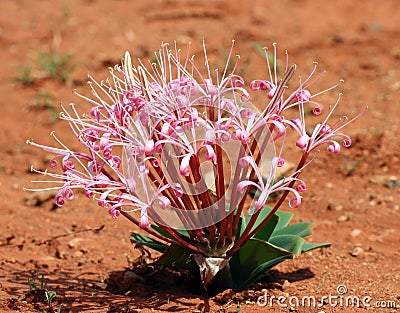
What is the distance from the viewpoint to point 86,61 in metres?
7.13

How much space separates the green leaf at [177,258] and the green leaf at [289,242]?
1.29 feet

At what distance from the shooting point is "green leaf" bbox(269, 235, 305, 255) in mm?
3021

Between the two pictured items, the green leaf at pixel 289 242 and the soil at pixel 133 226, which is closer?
the green leaf at pixel 289 242

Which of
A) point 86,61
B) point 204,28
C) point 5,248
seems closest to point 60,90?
point 86,61

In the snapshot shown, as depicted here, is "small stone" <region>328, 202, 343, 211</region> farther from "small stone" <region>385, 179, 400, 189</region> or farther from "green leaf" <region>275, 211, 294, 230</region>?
"green leaf" <region>275, 211, 294, 230</region>

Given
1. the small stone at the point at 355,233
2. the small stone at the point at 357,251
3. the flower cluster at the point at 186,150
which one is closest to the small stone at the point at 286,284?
the flower cluster at the point at 186,150

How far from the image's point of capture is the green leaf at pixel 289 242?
119 inches

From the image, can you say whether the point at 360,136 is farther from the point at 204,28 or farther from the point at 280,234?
the point at 204,28

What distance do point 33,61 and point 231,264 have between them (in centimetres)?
476

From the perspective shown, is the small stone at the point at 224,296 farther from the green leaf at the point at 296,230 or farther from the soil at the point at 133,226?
the green leaf at the point at 296,230

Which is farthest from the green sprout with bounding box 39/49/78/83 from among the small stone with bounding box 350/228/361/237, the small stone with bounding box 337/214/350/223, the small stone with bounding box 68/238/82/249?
the small stone with bounding box 350/228/361/237

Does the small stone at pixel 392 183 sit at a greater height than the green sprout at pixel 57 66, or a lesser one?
lesser

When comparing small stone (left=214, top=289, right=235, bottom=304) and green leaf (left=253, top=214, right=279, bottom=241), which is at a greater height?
green leaf (left=253, top=214, right=279, bottom=241)

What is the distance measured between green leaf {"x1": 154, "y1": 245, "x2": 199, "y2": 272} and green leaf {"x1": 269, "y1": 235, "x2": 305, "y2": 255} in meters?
0.39
